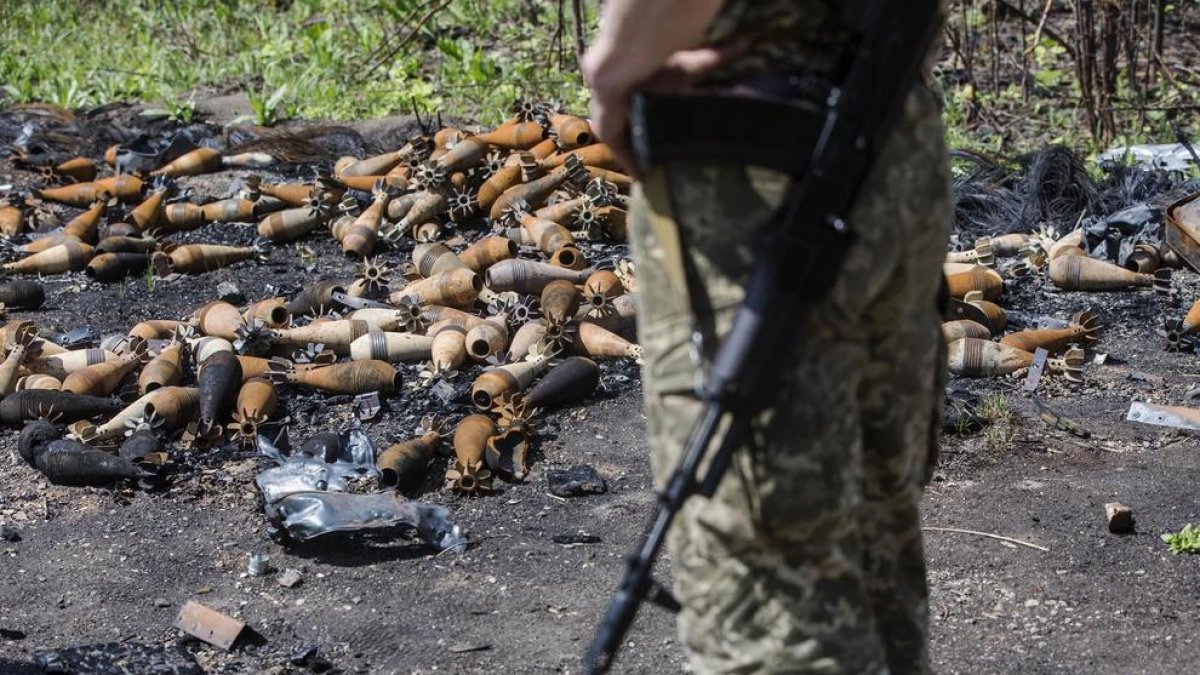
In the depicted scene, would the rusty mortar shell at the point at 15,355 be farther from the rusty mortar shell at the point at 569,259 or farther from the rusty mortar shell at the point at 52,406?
the rusty mortar shell at the point at 569,259

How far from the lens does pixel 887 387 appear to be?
2049 mm

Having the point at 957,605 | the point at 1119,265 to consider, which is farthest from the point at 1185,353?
the point at 957,605

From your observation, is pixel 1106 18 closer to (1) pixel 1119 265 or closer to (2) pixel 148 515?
(1) pixel 1119 265

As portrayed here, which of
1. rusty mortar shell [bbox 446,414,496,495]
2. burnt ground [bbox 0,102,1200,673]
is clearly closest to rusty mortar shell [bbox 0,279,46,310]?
burnt ground [bbox 0,102,1200,673]

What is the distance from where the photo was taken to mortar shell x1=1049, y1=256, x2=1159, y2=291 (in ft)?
19.1

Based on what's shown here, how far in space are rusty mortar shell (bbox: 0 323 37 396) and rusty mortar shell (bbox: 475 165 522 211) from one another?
2000mm

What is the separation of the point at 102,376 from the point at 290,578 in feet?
4.74

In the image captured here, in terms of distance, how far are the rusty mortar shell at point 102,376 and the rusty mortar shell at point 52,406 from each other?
1.8 inches

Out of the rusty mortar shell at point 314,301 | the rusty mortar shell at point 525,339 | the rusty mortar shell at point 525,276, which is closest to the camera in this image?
the rusty mortar shell at point 525,339

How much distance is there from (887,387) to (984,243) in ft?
13.4

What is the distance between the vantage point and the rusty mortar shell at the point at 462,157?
6.50m

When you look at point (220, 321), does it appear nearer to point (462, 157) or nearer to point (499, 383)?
point (499, 383)

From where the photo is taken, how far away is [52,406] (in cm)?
482

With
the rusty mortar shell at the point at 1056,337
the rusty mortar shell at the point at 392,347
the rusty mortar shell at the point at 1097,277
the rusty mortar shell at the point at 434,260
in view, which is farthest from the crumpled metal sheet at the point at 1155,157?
the rusty mortar shell at the point at 392,347
